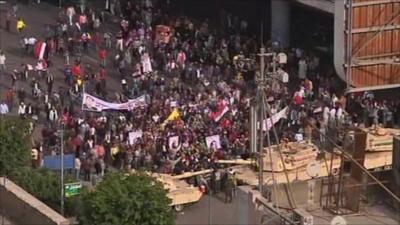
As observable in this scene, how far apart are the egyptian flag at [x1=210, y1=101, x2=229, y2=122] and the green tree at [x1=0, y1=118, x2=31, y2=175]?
7890 millimetres

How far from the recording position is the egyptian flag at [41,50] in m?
49.9

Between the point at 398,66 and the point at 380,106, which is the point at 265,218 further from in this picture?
the point at 380,106

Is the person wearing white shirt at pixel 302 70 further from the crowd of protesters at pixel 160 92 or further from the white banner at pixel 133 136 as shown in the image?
the white banner at pixel 133 136

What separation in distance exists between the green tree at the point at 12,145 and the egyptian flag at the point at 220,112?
7890mm

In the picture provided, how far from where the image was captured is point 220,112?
4241 cm

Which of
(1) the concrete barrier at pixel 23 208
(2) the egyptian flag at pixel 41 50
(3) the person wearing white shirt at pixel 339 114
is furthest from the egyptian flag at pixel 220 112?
(2) the egyptian flag at pixel 41 50

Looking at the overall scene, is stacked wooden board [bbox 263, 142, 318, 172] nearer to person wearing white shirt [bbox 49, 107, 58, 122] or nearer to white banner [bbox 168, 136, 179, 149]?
white banner [bbox 168, 136, 179, 149]

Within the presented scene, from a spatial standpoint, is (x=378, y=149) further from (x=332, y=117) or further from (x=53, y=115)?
(x=53, y=115)

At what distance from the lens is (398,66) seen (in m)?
32.8

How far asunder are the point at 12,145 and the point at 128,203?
6.65 m

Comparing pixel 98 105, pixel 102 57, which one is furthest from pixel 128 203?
pixel 102 57

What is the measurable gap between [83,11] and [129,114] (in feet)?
50.2

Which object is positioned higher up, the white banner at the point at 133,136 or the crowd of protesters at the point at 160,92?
the crowd of protesters at the point at 160,92

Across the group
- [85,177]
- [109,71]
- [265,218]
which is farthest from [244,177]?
[109,71]
